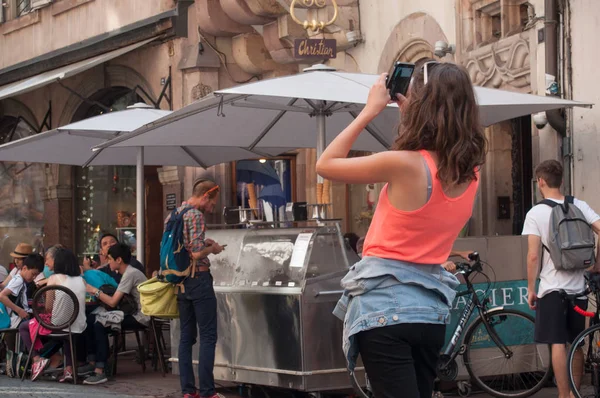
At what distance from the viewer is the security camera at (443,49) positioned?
1305 cm

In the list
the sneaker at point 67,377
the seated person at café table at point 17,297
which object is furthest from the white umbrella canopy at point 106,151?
the sneaker at point 67,377

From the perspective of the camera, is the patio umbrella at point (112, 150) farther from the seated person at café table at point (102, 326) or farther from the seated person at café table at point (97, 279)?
the seated person at café table at point (102, 326)

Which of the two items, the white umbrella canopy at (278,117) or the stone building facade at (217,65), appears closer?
the white umbrella canopy at (278,117)

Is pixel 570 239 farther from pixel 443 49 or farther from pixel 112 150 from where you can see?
pixel 112 150

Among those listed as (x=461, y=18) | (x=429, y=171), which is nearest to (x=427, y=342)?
(x=429, y=171)

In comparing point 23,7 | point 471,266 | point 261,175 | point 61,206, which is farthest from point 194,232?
point 23,7

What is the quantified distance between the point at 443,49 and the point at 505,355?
4.84 m

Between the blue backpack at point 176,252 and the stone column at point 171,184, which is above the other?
the stone column at point 171,184

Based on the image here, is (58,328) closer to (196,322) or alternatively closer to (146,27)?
(196,322)

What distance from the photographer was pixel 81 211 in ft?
73.2

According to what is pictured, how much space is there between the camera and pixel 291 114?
38.1 feet

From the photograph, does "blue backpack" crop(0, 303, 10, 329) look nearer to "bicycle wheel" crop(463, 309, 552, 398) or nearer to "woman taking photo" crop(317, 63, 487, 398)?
"bicycle wheel" crop(463, 309, 552, 398)

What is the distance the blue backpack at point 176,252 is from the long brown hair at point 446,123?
541 centimetres

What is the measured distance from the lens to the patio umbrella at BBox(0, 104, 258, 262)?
43.9ft
